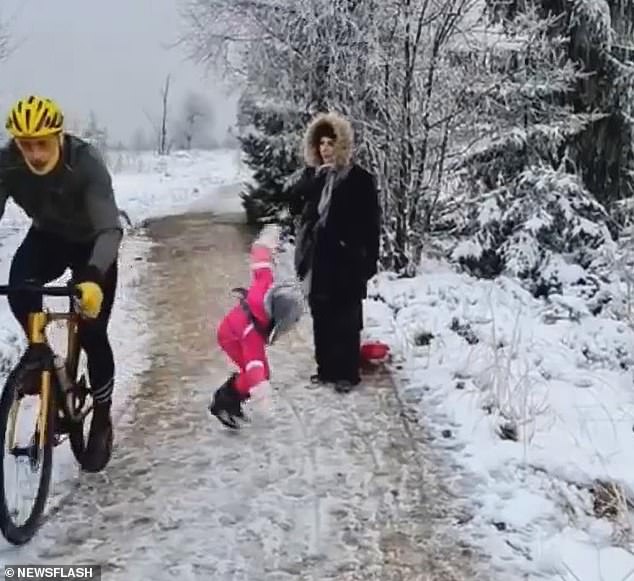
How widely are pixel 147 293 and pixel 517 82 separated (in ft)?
19.2

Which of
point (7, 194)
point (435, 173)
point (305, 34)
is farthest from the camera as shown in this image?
point (305, 34)

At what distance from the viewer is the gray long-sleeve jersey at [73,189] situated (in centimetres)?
461

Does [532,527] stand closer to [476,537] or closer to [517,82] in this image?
[476,537]

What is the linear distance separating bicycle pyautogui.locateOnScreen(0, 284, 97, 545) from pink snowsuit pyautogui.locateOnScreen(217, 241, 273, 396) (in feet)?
4.79

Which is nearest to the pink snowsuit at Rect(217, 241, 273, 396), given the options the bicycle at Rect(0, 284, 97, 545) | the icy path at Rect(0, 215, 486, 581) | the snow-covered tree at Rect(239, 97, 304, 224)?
the icy path at Rect(0, 215, 486, 581)

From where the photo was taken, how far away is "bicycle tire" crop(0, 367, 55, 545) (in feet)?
13.7

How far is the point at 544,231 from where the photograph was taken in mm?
12055

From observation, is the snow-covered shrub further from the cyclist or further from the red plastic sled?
the cyclist

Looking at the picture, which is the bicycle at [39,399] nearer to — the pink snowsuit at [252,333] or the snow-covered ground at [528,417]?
the pink snowsuit at [252,333]

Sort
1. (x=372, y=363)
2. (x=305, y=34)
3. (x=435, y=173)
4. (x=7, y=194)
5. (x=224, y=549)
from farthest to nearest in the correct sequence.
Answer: (x=305, y=34) < (x=435, y=173) < (x=372, y=363) < (x=7, y=194) < (x=224, y=549)

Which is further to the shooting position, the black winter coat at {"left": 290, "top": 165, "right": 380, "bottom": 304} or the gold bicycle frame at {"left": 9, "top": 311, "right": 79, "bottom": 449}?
the black winter coat at {"left": 290, "top": 165, "right": 380, "bottom": 304}

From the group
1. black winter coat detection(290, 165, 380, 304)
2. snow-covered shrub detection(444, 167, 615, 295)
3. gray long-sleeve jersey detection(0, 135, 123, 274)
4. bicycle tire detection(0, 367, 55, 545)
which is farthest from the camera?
snow-covered shrub detection(444, 167, 615, 295)

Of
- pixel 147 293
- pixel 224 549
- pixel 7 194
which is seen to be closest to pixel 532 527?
pixel 224 549

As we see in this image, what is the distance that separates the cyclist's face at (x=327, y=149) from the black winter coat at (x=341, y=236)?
0.17 meters
